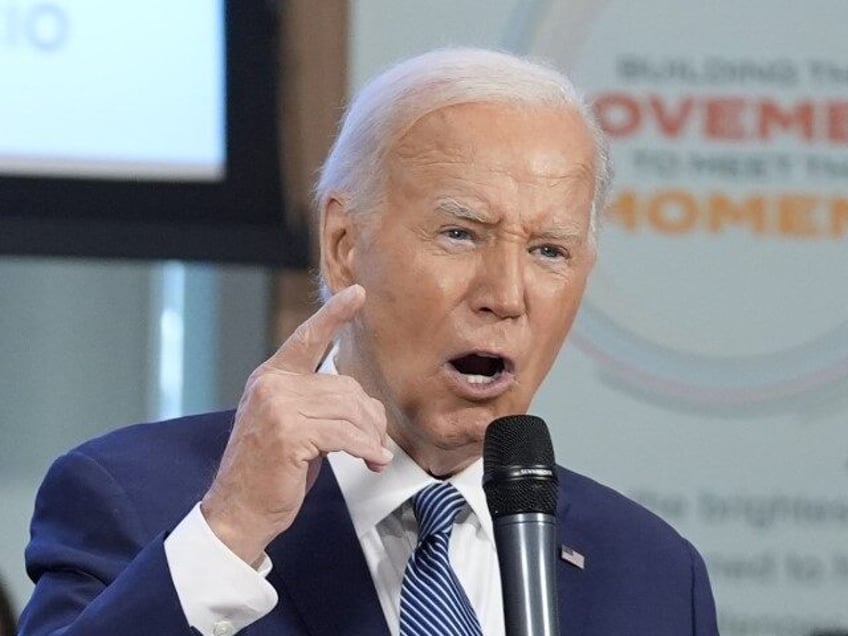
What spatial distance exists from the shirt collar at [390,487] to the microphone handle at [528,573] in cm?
50

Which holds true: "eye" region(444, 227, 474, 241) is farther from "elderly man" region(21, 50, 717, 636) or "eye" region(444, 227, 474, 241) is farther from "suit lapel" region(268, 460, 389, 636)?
"suit lapel" region(268, 460, 389, 636)

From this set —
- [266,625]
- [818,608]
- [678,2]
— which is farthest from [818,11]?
[266,625]

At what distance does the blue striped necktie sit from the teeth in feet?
0.49

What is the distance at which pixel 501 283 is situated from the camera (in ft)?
7.39

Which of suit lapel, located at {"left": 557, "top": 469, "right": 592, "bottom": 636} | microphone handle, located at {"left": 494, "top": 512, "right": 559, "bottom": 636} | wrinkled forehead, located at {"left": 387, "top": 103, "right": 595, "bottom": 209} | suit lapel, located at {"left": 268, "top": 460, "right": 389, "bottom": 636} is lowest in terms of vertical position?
suit lapel, located at {"left": 557, "top": 469, "right": 592, "bottom": 636}

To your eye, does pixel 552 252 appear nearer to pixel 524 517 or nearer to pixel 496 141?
pixel 496 141

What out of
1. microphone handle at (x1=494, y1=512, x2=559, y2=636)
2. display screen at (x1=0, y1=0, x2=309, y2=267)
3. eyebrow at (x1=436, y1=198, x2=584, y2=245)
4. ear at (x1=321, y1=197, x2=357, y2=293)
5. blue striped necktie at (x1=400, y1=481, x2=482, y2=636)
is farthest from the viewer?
display screen at (x1=0, y1=0, x2=309, y2=267)

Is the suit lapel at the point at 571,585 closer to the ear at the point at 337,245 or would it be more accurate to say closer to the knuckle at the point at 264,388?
the ear at the point at 337,245

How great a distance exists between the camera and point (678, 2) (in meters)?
3.96

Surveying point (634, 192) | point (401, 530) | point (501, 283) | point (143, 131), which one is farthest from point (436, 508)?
point (143, 131)

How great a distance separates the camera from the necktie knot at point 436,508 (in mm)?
2262

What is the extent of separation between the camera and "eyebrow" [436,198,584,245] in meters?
2.27

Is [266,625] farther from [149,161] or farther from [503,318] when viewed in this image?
[149,161]

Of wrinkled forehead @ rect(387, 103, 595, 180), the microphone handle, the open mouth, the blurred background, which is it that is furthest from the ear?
the blurred background
